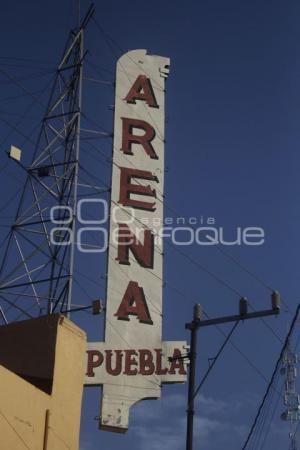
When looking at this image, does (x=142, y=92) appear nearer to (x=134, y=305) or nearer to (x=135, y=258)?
(x=135, y=258)

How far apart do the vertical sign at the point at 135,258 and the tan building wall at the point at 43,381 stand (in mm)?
6365

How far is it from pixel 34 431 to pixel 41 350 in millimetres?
2178

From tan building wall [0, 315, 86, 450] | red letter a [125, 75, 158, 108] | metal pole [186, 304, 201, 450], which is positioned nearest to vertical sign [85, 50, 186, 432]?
red letter a [125, 75, 158, 108]

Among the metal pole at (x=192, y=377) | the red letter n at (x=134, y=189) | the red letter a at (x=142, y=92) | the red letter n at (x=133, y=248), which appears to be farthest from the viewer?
the red letter a at (x=142, y=92)

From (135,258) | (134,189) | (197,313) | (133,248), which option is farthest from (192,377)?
(134,189)

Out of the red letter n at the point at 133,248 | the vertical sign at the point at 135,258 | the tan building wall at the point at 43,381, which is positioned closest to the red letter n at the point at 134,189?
the vertical sign at the point at 135,258

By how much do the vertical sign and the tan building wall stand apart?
→ 6.37 m

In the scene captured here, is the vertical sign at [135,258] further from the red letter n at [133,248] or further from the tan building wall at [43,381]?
the tan building wall at [43,381]

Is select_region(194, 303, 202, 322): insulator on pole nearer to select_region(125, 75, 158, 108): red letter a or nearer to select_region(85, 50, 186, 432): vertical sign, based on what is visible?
select_region(85, 50, 186, 432): vertical sign

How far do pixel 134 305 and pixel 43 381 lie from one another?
9408mm

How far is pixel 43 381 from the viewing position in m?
21.2

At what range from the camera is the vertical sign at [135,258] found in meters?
29.2

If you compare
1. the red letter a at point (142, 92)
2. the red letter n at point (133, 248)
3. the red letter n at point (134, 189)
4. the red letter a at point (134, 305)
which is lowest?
the red letter a at point (134, 305)

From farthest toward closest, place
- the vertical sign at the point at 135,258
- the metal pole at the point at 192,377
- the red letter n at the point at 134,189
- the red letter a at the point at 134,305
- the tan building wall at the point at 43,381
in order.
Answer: the red letter n at the point at 134,189
the red letter a at the point at 134,305
the vertical sign at the point at 135,258
the metal pole at the point at 192,377
the tan building wall at the point at 43,381
